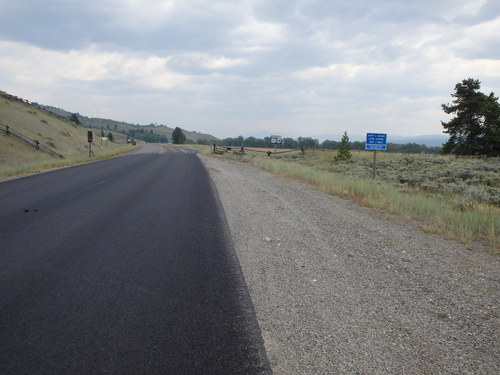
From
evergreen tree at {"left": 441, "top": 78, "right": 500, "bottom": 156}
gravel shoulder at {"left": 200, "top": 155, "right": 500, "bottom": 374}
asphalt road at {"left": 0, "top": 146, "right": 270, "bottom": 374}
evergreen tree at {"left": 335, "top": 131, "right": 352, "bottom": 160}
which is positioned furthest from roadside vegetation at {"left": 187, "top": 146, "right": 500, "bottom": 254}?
evergreen tree at {"left": 441, "top": 78, "right": 500, "bottom": 156}

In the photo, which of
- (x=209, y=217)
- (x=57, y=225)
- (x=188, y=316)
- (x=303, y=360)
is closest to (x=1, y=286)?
(x=188, y=316)

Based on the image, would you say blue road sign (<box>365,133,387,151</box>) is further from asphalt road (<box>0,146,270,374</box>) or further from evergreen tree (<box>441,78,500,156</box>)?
evergreen tree (<box>441,78,500,156</box>)

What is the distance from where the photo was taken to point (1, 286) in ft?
12.9

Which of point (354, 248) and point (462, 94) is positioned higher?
point (462, 94)

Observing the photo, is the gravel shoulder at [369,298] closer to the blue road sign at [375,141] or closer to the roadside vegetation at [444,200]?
the roadside vegetation at [444,200]

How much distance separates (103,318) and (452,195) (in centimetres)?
1350

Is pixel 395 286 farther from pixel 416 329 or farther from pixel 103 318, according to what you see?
pixel 103 318

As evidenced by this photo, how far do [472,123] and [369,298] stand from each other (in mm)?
47508

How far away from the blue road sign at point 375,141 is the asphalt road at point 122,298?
32.4 ft

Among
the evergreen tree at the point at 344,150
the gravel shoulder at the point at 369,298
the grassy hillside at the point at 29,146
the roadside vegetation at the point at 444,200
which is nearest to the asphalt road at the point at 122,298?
the gravel shoulder at the point at 369,298

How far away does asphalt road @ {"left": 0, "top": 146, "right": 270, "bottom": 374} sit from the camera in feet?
8.69

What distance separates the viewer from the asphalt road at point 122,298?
2.65m

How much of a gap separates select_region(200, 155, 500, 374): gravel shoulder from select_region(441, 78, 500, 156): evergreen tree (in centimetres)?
4119

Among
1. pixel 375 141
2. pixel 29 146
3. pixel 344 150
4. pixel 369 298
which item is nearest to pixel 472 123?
pixel 344 150
